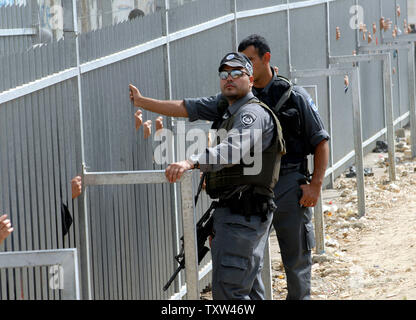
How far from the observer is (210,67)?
702 cm

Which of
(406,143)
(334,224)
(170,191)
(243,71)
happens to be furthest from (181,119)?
(406,143)

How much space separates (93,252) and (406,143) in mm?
12196

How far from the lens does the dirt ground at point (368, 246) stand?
270 inches

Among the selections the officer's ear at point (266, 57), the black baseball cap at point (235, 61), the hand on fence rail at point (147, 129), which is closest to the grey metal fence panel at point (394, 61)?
the officer's ear at point (266, 57)

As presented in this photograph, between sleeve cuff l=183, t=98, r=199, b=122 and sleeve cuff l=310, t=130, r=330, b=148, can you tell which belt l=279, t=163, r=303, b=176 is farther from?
sleeve cuff l=183, t=98, r=199, b=122

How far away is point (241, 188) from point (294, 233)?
0.99 meters

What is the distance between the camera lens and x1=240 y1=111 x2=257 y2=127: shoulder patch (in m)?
4.38

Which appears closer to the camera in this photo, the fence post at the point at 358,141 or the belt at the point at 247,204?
the belt at the point at 247,204

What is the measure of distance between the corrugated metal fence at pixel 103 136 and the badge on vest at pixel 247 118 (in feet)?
2.92

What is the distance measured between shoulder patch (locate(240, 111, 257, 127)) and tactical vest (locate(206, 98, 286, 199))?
0.09 meters

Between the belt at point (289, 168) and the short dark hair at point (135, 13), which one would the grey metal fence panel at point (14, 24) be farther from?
the belt at point (289, 168)

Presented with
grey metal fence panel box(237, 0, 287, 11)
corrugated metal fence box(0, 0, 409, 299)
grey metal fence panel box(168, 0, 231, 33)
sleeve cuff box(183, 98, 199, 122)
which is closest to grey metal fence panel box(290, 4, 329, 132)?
grey metal fence panel box(237, 0, 287, 11)

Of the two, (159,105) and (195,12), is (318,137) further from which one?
(195,12)

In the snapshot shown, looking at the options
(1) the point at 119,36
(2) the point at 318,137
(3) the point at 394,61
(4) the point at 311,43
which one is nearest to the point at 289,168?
(2) the point at 318,137
